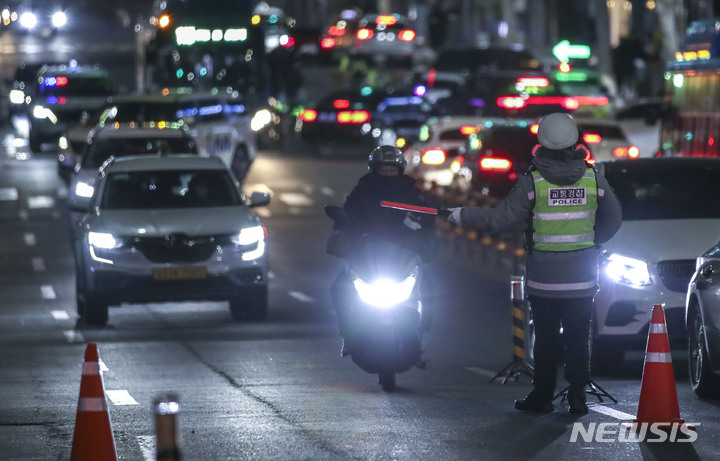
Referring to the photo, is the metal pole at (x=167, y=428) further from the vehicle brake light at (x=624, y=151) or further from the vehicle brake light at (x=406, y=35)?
the vehicle brake light at (x=406, y=35)

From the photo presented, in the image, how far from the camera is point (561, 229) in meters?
10.4

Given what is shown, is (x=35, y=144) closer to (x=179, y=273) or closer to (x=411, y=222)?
(x=179, y=273)

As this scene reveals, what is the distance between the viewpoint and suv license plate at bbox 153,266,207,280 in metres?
16.6

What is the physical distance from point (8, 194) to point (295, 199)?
510cm

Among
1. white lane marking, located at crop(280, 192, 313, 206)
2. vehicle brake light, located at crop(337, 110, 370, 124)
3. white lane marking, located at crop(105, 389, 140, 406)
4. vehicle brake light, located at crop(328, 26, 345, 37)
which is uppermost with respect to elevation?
vehicle brake light, located at crop(328, 26, 345, 37)

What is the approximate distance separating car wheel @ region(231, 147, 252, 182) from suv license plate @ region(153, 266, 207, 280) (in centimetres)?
1749

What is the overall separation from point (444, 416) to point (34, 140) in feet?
108

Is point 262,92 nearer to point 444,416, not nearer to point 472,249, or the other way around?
point 472,249

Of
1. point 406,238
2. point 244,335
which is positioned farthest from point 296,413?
point 244,335

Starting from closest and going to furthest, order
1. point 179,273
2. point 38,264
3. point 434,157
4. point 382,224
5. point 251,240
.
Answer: point 382,224, point 179,273, point 251,240, point 38,264, point 434,157

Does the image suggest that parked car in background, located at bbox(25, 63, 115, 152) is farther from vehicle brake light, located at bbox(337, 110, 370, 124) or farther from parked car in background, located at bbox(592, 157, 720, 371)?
parked car in background, located at bbox(592, 157, 720, 371)

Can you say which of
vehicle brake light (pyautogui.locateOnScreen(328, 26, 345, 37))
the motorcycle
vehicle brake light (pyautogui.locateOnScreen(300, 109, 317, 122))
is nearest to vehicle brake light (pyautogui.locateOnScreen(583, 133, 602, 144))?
vehicle brake light (pyautogui.locateOnScreen(300, 109, 317, 122))

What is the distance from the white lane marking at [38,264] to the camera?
2267 cm

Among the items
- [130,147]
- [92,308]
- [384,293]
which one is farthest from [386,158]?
[130,147]
